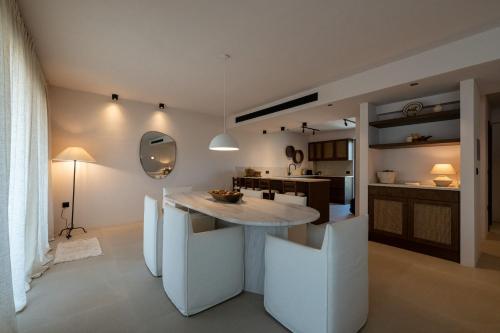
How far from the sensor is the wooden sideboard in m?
2.88

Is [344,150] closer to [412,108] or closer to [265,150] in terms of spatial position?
[265,150]

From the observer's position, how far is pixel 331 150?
8.04 meters

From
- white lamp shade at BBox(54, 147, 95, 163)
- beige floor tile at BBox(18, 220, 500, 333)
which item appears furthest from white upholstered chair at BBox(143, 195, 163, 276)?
white lamp shade at BBox(54, 147, 95, 163)

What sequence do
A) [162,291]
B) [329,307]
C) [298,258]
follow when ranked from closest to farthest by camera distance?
[329,307] → [298,258] → [162,291]

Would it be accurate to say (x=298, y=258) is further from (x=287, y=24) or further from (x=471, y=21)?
(x=471, y=21)

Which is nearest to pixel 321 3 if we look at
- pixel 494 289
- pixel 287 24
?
pixel 287 24

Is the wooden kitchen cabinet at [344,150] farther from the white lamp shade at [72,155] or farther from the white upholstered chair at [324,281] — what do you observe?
the white lamp shade at [72,155]

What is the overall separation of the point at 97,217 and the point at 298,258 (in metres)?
4.19

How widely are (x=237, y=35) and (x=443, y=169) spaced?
323 centimetres

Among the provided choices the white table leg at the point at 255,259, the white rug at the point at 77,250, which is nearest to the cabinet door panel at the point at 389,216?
the white table leg at the point at 255,259

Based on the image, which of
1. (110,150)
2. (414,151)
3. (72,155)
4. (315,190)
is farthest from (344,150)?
(72,155)

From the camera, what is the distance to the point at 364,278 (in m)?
1.62

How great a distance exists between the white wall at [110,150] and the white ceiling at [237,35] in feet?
2.19

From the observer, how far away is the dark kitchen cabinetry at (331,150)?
768 cm
